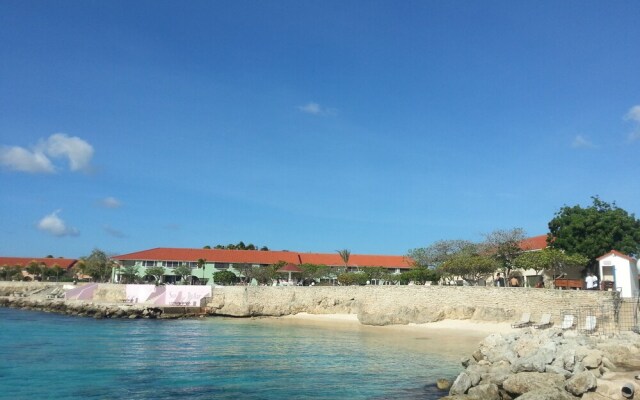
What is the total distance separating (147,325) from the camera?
3975cm

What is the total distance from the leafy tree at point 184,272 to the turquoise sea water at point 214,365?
30.3 m

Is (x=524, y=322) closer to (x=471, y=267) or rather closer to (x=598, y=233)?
(x=471, y=267)

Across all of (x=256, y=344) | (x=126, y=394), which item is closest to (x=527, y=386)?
(x=126, y=394)

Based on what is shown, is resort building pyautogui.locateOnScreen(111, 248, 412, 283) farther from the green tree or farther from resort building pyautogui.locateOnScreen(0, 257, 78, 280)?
resort building pyautogui.locateOnScreen(0, 257, 78, 280)

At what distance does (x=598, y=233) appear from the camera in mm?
41719

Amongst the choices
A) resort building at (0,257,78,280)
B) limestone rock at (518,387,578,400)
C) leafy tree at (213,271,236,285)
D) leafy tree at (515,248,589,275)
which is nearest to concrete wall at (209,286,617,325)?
leafy tree at (515,248,589,275)

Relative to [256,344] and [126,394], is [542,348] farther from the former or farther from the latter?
[256,344]

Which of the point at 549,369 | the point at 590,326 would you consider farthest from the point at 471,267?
the point at 549,369

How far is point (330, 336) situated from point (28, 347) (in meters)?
17.5

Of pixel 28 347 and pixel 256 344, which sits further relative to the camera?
pixel 256 344

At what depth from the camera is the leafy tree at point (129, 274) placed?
64938mm

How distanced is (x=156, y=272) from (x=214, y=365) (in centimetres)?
4745

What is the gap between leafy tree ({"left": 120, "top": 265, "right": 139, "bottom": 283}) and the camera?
6494cm

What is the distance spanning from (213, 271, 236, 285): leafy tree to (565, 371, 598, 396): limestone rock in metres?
53.4
